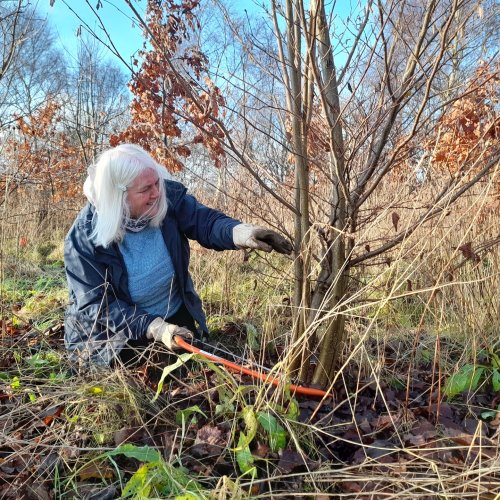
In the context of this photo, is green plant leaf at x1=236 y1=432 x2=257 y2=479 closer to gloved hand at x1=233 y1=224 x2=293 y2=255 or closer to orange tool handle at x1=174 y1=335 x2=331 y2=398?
orange tool handle at x1=174 y1=335 x2=331 y2=398

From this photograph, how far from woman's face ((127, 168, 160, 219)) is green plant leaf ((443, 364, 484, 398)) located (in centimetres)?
155

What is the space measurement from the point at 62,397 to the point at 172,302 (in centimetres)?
88

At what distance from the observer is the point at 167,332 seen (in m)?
2.00

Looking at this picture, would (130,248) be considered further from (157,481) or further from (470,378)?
(470,378)

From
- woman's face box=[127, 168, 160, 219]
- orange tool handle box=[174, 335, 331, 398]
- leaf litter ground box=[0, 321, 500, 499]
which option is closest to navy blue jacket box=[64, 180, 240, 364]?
woman's face box=[127, 168, 160, 219]

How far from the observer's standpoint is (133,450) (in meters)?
1.44

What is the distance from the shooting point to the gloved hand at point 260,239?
198cm

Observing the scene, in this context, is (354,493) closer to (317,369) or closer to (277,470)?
(277,470)

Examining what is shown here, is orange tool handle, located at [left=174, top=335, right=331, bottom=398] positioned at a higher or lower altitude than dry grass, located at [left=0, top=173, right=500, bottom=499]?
higher

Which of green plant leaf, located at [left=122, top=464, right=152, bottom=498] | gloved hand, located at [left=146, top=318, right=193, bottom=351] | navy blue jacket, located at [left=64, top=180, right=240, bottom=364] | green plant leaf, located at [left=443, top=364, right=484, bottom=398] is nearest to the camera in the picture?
green plant leaf, located at [left=122, top=464, right=152, bottom=498]

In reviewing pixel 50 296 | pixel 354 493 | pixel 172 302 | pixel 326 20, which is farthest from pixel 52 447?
pixel 50 296

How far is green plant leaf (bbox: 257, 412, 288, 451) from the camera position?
1.52 metres

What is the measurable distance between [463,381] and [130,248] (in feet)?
5.42

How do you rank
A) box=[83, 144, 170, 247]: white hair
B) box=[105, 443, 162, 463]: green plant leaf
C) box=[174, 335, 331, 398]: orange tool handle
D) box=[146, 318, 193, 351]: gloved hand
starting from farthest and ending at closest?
box=[83, 144, 170, 247]: white hair < box=[146, 318, 193, 351]: gloved hand < box=[174, 335, 331, 398]: orange tool handle < box=[105, 443, 162, 463]: green plant leaf
